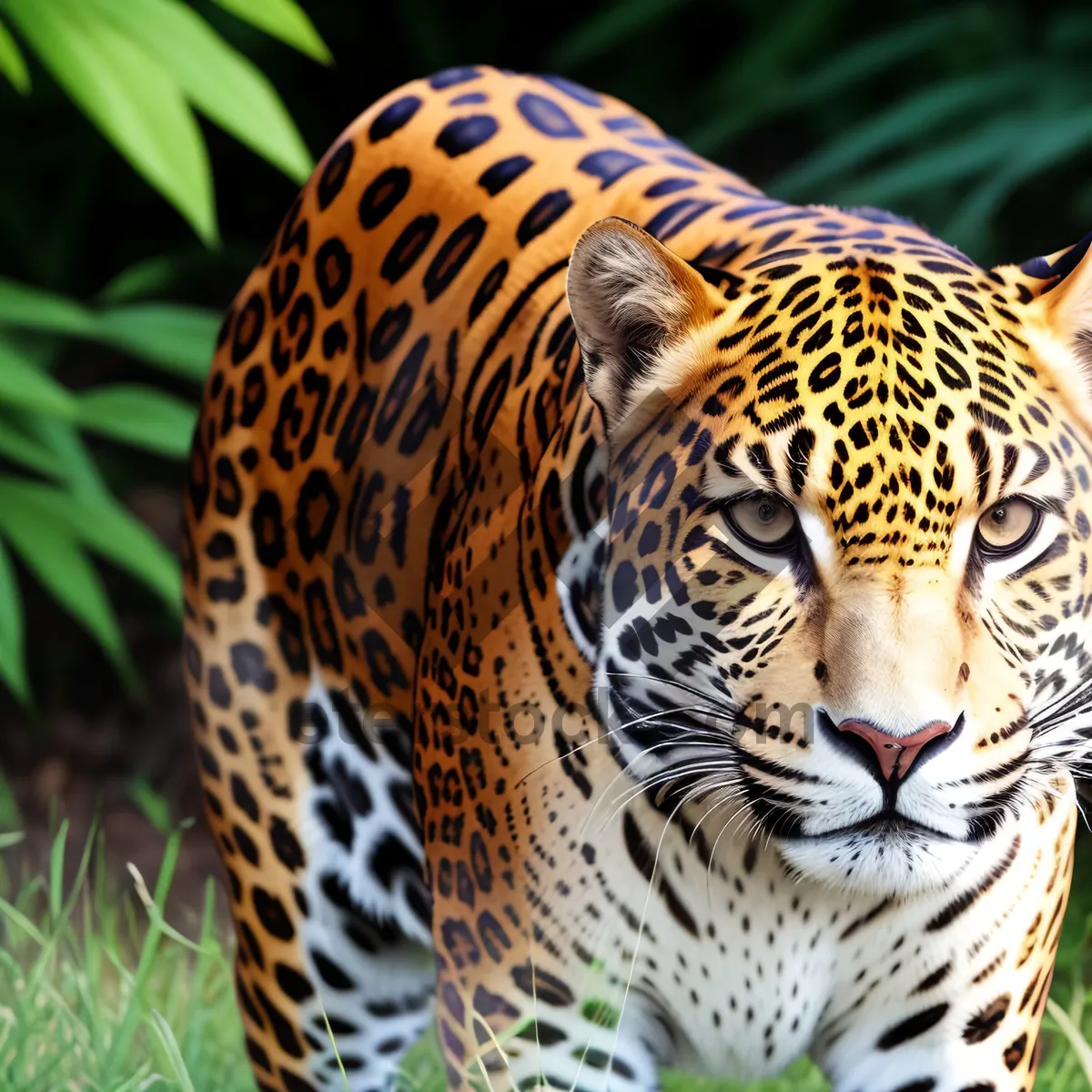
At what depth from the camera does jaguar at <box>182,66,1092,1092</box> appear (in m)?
1.76

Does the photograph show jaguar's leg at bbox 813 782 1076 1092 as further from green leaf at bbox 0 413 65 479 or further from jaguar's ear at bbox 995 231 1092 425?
green leaf at bbox 0 413 65 479

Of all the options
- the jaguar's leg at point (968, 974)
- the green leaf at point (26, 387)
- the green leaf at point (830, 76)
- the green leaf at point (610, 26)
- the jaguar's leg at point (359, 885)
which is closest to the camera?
the jaguar's leg at point (968, 974)

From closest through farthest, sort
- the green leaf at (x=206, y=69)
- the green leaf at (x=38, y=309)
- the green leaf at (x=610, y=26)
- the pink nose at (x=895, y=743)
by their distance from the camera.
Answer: the pink nose at (x=895, y=743) → the green leaf at (x=206, y=69) → the green leaf at (x=38, y=309) → the green leaf at (x=610, y=26)

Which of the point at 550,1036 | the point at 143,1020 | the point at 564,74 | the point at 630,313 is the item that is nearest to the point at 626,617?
the point at 630,313

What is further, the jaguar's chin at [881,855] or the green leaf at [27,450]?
the green leaf at [27,450]

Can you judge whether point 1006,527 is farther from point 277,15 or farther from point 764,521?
point 277,15

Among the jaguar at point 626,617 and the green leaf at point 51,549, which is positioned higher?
the jaguar at point 626,617

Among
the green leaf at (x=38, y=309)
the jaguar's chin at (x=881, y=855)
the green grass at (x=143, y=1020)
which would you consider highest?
the jaguar's chin at (x=881, y=855)

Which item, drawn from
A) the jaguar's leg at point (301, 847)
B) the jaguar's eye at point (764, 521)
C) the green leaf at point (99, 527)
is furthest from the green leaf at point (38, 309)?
the jaguar's eye at point (764, 521)

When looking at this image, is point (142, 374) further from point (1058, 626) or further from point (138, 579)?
point (1058, 626)

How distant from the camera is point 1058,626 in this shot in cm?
180

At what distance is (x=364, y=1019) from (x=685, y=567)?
1200 mm

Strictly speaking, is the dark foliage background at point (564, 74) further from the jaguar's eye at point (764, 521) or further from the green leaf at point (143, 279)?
the jaguar's eye at point (764, 521)

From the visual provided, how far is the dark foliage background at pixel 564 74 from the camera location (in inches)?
178
